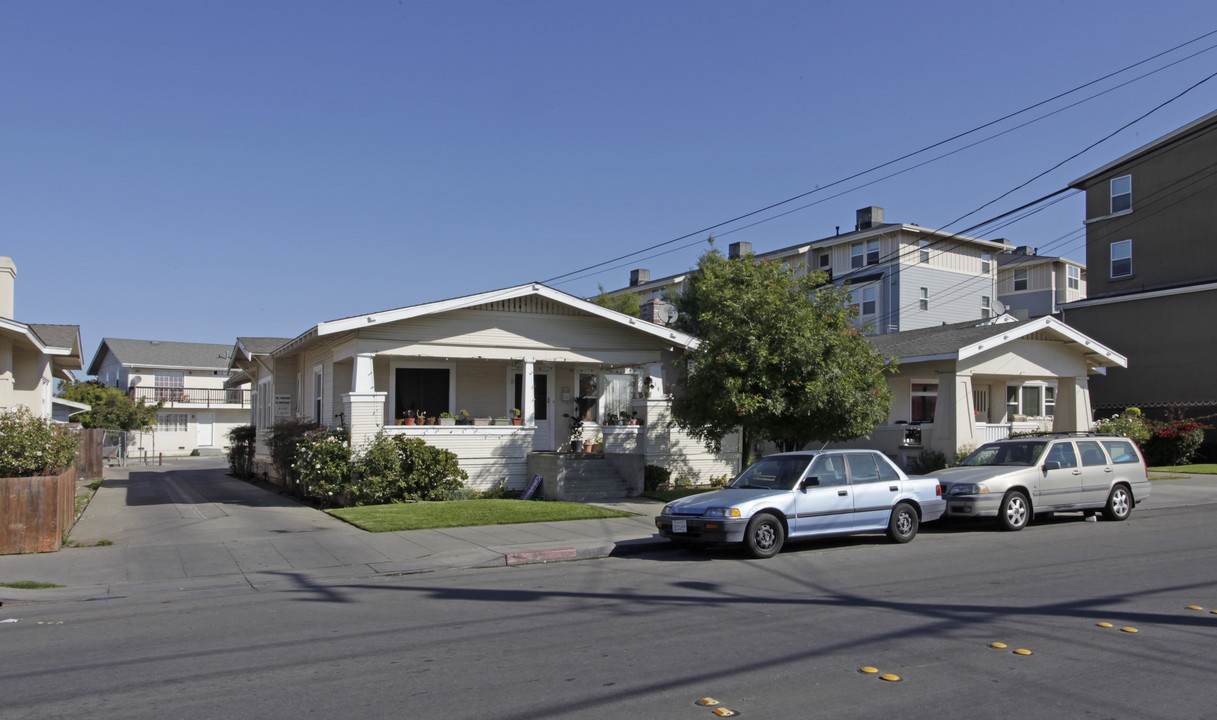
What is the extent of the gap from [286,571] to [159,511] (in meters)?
8.17

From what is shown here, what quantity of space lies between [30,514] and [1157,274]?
3433 cm

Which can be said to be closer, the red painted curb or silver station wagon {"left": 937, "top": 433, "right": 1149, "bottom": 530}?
the red painted curb

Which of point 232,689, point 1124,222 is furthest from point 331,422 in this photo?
point 1124,222

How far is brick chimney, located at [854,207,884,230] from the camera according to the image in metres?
42.6

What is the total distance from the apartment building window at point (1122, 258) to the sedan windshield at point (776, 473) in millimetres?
26195

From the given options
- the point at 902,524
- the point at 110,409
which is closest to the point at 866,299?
the point at 902,524

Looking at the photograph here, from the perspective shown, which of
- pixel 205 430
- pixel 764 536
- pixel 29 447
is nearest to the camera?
pixel 764 536

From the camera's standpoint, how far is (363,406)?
17.7 m

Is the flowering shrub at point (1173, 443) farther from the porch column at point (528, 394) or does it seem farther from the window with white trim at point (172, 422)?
the window with white trim at point (172, 422)

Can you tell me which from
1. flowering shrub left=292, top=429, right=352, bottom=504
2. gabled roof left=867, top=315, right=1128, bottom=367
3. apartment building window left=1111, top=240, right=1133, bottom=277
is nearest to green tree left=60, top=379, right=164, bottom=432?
flowering shrub left=292, top=429, right=352, bottom=504

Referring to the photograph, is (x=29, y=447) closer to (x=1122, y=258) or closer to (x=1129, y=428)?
(x=1129, y=428)

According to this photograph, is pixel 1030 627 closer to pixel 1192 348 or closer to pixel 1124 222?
pixel 1192 348

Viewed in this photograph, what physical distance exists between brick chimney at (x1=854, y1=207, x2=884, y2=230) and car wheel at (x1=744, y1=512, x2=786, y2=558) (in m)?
33.0

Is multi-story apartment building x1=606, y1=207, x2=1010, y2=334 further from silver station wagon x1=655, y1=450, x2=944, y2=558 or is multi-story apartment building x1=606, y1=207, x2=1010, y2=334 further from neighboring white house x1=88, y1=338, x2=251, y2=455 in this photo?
neighboring white house x1=88, y1=338, x2=251, y2=455
